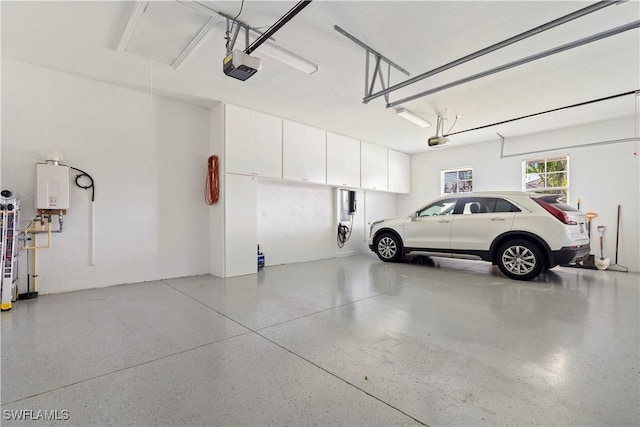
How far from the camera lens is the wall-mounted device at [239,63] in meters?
2.66

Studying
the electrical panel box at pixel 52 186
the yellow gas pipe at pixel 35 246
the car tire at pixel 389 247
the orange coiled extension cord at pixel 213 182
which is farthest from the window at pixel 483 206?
the yellow gas pipe at pixel 35 246

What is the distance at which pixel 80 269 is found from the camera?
402 centimetres

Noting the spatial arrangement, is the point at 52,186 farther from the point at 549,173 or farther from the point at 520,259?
the point at 549,173

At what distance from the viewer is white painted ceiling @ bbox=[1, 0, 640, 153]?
2754 millimetres

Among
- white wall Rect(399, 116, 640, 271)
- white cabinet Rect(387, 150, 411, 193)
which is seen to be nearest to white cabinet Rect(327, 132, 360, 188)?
white cabinet Rect(387, 150, 411, 193)

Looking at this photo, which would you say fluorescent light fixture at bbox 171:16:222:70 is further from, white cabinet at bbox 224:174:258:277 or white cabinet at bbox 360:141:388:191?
white cabinet at bbox 360:141:388:191

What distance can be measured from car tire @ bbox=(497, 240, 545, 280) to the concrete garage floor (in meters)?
0.66

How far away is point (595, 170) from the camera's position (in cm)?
600

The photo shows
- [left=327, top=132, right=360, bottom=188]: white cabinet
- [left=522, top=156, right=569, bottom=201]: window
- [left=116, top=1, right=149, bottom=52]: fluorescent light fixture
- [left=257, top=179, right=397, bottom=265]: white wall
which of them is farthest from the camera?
[left=327, top=132, right=360, bottom=188]: white cabinet

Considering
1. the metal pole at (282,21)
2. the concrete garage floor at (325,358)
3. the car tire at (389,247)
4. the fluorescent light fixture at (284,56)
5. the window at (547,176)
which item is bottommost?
the concrete garage floor at (325,358)

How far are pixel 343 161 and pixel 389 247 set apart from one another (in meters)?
2.33

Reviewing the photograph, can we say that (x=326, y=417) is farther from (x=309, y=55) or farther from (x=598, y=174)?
(x=598, y=174)

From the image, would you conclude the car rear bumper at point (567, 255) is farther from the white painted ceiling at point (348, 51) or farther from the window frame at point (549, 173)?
the window frame at point (549, 173)

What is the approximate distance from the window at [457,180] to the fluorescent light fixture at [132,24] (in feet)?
25.7
